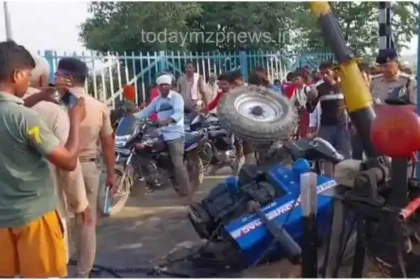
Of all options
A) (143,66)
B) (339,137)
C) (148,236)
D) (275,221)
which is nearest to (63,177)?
(275,221)

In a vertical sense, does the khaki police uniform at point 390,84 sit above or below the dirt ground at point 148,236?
above

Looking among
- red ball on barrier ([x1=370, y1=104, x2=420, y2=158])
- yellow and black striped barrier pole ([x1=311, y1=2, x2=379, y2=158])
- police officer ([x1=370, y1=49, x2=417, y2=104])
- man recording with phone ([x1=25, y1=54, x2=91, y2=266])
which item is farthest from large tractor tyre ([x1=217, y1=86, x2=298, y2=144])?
red ball on barrier ([x1=370, y1=104, x2=420, y2=158])

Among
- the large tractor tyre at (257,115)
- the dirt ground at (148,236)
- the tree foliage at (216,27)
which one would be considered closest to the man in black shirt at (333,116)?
the large tractor tyre at (257,115)

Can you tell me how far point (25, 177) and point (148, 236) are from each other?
3182 mm

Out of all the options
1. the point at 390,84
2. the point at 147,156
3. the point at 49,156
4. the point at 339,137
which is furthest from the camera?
the point at 147,156

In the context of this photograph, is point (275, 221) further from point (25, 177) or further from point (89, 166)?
point (25, 177)

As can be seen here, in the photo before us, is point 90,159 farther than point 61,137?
Yes

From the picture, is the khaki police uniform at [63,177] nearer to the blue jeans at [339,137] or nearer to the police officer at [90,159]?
the police officer at [90,159]

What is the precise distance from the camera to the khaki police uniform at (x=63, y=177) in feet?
13.2

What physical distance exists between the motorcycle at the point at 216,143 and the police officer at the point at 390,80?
2.88 meters

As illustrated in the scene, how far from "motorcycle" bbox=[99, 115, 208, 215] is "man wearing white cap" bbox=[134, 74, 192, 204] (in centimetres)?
14

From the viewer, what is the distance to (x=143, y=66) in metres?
14.1

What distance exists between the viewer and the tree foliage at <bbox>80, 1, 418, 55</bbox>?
58.8 feet

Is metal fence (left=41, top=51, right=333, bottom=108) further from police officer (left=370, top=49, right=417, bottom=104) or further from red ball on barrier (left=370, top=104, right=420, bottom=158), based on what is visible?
red ball on barrier (left=370, top=104, right=420, bottom=158)
